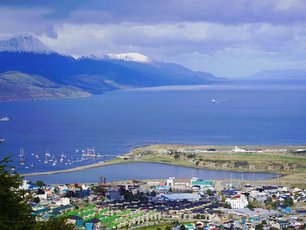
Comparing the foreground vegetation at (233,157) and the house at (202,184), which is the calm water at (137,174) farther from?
the house at (202,184)

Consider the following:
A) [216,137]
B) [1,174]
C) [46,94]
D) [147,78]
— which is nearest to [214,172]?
[216,137]

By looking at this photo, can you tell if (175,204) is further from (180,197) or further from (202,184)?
(202,184)

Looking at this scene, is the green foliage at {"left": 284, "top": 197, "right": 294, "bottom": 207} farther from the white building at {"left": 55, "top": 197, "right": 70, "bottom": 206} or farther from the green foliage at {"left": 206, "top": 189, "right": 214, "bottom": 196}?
the white building at {"left": 55, "top": 197, "right": 70, "bottom": 206}

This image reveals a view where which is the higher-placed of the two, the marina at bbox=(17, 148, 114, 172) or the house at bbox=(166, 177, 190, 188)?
the marina at bbox=(17, 148, 114, 172)

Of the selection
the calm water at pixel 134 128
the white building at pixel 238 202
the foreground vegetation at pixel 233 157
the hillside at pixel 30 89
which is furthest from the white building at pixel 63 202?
the hillside at pixel 30 89

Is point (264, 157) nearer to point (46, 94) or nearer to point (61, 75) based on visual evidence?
point (46, 94)

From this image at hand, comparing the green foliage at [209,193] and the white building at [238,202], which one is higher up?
the green foliage at [209,193]

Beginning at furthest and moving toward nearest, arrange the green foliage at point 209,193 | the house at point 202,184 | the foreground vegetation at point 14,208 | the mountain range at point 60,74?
the mountain range at point 60,74, the house at point 202,184, the green foliage at point 209,193, the foreground vegetation at point 14,208

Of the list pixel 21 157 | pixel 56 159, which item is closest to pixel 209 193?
pixel 56 159

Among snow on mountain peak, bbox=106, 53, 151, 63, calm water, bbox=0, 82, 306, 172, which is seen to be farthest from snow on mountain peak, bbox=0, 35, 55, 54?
calm water, bbox=0, 82, 306, 172
